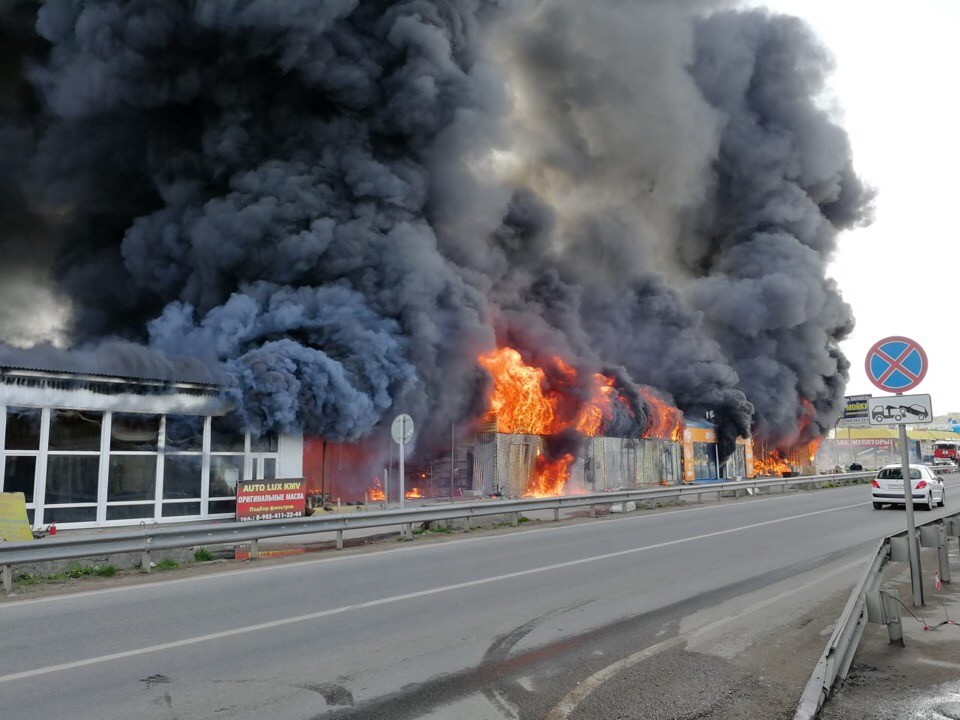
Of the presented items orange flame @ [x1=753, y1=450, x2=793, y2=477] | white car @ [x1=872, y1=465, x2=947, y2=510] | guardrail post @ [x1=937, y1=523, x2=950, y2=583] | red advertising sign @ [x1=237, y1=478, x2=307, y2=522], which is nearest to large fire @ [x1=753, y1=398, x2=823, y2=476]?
orange flame @ [x1=753, y1=450, x2=793, y2=477]

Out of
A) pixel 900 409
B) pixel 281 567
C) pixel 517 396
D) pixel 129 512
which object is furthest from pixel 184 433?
pixel 900 409

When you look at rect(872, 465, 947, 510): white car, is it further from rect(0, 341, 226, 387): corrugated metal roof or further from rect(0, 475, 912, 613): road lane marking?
rect(0, 341, 226, 387): corrugated metal roof

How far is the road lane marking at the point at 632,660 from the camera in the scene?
4.36 m

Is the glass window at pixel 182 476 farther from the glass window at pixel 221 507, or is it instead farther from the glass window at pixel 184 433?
the glass window at pixel 221 507

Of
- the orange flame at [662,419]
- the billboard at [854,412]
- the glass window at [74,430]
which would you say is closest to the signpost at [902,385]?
the glass window at [74,430]

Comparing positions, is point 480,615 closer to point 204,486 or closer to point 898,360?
point 898,360

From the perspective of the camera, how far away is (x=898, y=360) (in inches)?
273

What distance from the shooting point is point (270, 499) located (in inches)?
616

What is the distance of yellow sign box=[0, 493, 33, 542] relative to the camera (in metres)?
10.8

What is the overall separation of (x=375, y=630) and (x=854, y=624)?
3.91 metres

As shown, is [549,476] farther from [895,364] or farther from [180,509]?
[895,364]

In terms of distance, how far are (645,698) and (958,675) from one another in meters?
2.40

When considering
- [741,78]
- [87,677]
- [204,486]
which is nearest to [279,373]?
[204,486]

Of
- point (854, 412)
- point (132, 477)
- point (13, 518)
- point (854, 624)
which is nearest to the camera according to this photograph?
point (854, 624)
